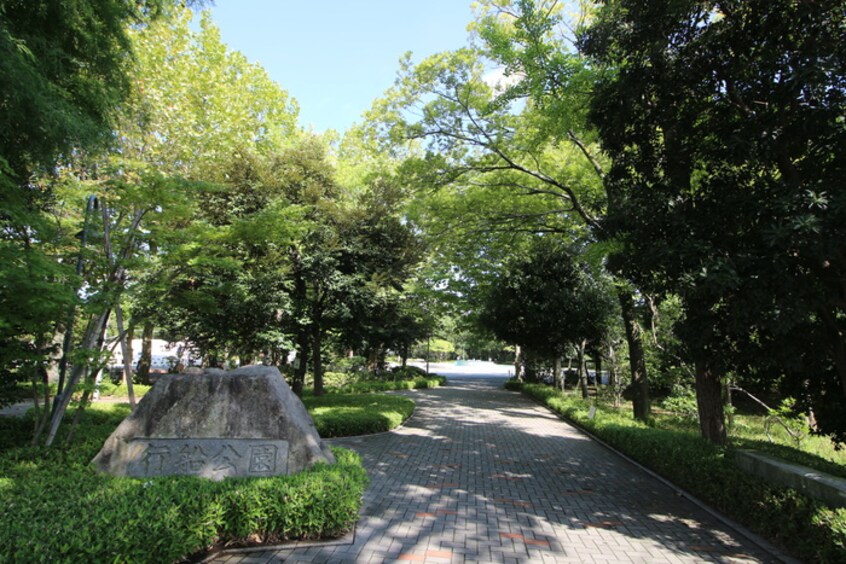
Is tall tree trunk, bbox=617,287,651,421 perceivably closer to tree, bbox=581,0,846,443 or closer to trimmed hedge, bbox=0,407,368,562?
tree, bbox=581,0,846,443

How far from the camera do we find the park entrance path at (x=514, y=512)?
432 centimetres

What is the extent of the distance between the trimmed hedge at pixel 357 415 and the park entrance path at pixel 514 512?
19.2 inches

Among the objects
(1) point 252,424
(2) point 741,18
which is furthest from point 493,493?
(2) point 741,18

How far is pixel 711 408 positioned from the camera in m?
7.61

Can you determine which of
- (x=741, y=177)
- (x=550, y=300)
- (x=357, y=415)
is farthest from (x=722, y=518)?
(x=550, y=300)

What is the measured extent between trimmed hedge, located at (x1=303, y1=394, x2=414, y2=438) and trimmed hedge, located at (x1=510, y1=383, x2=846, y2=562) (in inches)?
200

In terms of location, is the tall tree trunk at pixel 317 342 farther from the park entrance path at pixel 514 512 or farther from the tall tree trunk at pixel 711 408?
the tall tree trunk at pixel 711 408

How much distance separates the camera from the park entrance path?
432 cm

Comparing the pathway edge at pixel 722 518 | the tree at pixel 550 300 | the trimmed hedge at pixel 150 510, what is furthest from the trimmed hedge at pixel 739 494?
the tree at pixel 550 300

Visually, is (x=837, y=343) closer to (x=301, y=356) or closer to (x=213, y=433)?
(x=213, y=433)

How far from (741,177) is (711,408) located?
14.3 ft

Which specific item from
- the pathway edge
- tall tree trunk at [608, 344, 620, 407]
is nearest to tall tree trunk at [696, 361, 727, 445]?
the pathway edge

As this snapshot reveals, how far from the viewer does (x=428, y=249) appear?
50.5 feet

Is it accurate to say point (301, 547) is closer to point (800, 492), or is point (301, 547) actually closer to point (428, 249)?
point (800, 492)
